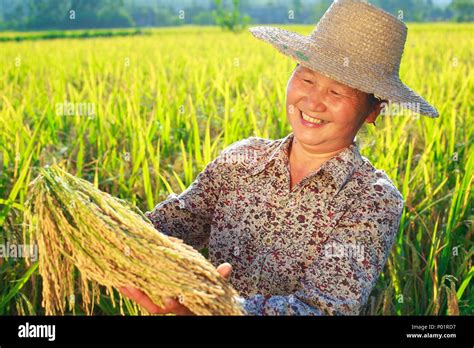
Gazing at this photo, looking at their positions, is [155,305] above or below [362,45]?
below

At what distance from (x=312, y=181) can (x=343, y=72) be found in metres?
0.24

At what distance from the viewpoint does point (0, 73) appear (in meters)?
5.61

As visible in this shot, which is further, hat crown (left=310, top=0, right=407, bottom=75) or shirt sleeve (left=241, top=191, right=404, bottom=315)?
hat crown (left=310, top=0, right=407, bottom=75)

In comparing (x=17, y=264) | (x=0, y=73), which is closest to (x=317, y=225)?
(x=17, y=264)

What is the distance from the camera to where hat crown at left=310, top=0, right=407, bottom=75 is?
5.41 feet

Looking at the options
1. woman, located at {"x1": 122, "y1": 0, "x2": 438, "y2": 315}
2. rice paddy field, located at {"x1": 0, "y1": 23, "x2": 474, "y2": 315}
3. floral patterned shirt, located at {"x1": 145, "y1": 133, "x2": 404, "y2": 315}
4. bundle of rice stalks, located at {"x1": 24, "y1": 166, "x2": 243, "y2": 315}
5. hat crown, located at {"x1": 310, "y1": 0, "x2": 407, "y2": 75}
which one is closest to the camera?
bundle of rice stalks, located at {"x1": 24, "y1": 166, "x2": 243, "y2": 315}

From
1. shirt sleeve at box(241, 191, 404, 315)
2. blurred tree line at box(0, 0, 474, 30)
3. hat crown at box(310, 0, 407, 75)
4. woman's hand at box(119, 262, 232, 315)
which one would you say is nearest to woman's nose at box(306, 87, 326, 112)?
hat crown at box(310, 0, 407, 75)

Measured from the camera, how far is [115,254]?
128cm

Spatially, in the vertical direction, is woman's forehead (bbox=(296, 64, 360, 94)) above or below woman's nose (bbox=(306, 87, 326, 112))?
above

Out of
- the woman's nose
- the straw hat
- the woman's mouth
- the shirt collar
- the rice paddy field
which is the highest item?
the straw hat

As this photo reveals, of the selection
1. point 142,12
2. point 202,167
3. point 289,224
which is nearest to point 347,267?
point 289,224

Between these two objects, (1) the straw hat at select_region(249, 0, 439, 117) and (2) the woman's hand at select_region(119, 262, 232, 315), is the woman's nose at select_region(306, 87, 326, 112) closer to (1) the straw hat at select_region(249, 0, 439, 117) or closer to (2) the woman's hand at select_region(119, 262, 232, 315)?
(1) the straw hat at select_region(249, 0, 439, 117)

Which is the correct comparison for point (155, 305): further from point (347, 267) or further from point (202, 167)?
point (202, 167)

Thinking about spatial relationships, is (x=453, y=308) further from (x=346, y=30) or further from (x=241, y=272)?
(x=346, y=30)
